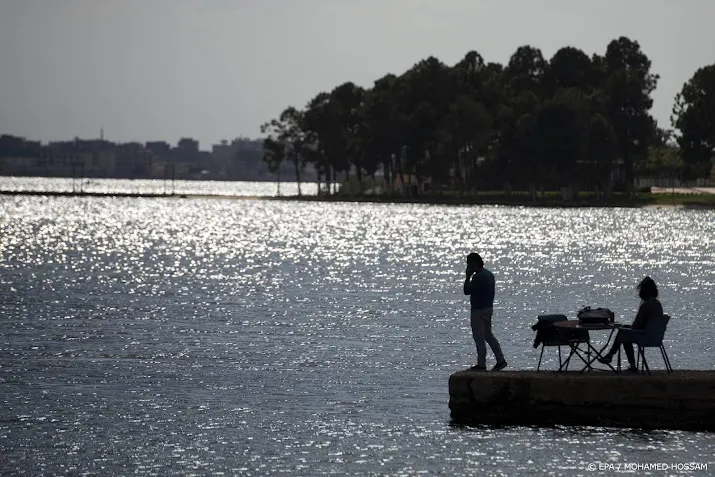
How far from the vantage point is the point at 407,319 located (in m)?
49.5

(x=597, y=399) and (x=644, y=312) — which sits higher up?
(x=644, y=312)

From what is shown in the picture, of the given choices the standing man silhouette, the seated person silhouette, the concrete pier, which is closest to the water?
the concrete pier

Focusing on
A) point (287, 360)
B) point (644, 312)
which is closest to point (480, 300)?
point (644, 312)

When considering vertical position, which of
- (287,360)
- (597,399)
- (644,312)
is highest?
(644,312)

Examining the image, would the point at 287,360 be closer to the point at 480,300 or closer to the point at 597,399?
the point at 480,300

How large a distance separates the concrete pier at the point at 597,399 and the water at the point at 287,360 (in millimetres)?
336

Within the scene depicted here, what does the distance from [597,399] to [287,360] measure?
11701 mm

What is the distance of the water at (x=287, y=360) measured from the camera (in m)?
25.3

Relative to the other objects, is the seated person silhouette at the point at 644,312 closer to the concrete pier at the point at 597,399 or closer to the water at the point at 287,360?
the concrete pier at the point at 597,399

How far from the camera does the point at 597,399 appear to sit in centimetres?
2700

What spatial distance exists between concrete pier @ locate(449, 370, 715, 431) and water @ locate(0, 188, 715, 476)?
336mm

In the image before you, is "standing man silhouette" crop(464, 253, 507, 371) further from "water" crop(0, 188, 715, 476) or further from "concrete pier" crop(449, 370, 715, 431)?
"water" crop(0, 188, 715, 476)

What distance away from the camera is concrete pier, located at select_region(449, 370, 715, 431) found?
26.8m

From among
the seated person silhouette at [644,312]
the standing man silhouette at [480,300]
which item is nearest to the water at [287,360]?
the standing man silhouette at [480,300]
